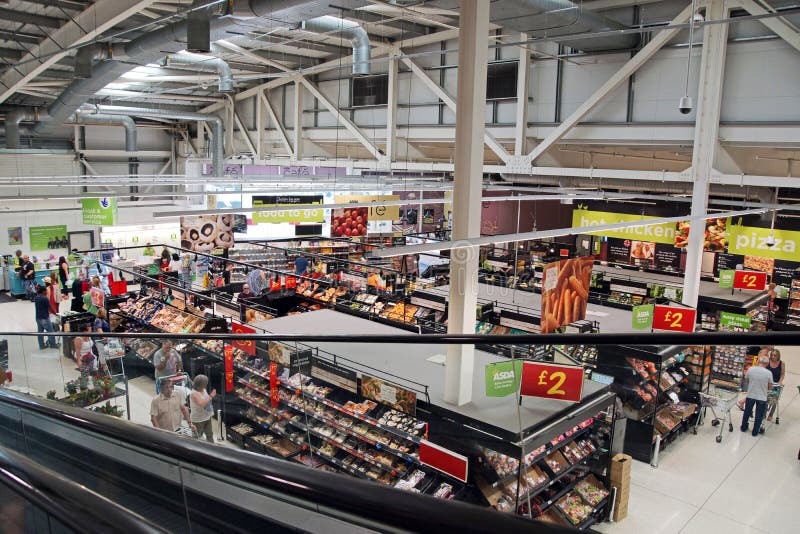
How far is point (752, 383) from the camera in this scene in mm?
3891

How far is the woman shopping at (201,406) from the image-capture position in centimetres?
495

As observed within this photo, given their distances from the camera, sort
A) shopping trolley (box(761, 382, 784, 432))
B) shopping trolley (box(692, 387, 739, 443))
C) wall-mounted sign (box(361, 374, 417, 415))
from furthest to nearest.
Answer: wall-mounted sign (box(361, 374, 417, 415))
shopping trolley (box(692, 387, 739, 443))
shopping trolley (box(761, 382, 784, 432))

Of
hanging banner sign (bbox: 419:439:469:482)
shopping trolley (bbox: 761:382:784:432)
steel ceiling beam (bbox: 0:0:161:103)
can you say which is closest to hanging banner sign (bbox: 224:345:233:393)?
hanging banner sign (bbox: 419:439:469:482)

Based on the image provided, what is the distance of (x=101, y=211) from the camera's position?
41.0ft

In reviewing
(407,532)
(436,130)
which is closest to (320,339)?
(407,532)

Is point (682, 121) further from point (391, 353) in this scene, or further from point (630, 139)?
point (391, 353)

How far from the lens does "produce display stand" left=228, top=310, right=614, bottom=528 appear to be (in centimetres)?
509

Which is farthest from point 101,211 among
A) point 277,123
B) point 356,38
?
point 277,123

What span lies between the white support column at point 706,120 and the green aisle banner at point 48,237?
1777cm

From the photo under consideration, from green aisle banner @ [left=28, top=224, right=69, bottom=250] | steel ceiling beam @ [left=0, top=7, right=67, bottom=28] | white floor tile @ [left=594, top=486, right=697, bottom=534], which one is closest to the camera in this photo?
white floor tile @ [left=594, top=486, right=697, bottom=534]

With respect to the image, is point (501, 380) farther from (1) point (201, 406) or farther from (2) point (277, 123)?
(2) point (277, 123)

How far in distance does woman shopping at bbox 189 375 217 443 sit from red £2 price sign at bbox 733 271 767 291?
1023 centimetres

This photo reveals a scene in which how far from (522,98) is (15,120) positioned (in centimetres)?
1479

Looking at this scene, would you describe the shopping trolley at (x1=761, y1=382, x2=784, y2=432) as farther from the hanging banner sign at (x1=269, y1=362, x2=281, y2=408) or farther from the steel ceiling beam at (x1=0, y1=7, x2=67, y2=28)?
the steel ceiling beam at (x1=0, y1=7, x2=67, y2=28)
